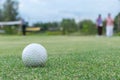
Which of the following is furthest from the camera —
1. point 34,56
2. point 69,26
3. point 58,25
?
point 58,25

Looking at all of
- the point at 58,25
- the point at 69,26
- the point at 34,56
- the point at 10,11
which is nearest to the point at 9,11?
the point at 10,11

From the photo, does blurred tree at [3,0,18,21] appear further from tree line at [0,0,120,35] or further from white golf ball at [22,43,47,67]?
white golf ball at [22,43,47,67]

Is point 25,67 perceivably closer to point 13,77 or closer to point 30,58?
point 30,58

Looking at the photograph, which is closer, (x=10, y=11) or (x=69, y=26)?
(x=69, y=26)

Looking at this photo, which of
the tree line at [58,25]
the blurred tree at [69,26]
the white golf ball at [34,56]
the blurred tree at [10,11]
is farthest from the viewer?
the blurred tree at [10,11]

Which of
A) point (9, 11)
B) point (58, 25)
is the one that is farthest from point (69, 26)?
point (9, 11)

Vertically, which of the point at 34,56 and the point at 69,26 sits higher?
the point at 34,56

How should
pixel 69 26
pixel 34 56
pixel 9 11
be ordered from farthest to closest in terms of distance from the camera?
pixel 9 11
pixel 69 26
pixel 34 56

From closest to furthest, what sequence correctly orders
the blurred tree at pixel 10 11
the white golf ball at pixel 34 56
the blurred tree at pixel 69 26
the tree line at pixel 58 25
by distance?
1. the white golf ball at pixel 34 56
2. the tree line at pixel 58 25
3. the blurred tree at pixel 69 26
4. the blurred tree at pixel 10 11

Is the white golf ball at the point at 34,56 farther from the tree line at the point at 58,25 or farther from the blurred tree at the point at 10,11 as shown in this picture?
the blurred tree at the point at 10,11

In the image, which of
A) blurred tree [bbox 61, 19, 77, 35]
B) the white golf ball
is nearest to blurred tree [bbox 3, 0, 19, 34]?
blurred tree [bbox 61, 19, 77, 35]

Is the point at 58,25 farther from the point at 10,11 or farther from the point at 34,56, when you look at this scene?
the point at 34,56

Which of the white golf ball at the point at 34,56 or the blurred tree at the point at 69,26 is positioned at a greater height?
the white golf ball at the point at 34,56

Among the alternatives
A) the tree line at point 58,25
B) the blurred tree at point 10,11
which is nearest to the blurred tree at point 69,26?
the tree line at point 58,25
